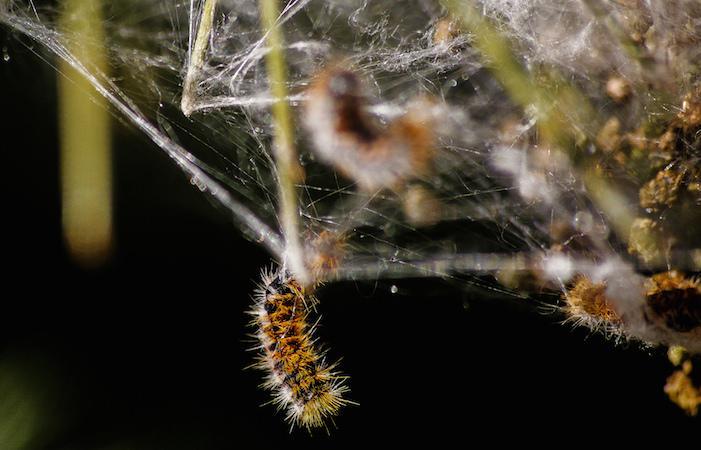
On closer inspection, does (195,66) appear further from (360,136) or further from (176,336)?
(176,336)

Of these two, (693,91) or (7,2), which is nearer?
(693,91)

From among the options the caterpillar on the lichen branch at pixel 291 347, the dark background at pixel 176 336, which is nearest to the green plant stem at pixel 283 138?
the caterpillar on the lichen branch at pixel 291 347

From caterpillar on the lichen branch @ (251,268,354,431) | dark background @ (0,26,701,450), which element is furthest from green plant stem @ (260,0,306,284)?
dark background @ (0,26,701,450)

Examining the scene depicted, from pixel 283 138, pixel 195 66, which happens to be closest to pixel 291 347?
pixel 283 138

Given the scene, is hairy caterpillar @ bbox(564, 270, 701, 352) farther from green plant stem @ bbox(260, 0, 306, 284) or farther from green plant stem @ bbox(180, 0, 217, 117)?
green plant stem @ bbox(180, 0, 217, 117)

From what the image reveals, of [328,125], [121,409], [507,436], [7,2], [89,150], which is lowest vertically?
[121,409]

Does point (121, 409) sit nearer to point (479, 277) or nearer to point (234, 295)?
point (234, 295)

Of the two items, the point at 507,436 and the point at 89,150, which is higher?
the point at 89,150

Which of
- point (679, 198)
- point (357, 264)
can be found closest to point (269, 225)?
point (357, 264)
